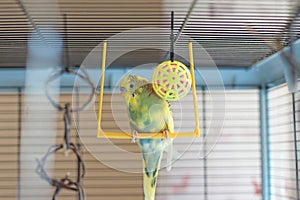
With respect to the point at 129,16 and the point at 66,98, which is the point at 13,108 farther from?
the point at 129,16

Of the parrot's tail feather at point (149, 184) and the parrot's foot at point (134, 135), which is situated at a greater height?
the parrot's foot at point (134, 135)

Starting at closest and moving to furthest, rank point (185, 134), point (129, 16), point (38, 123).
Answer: point (185, 134) → point (129, 16) → point (38, 123)

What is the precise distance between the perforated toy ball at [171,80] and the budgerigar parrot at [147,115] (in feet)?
0.11

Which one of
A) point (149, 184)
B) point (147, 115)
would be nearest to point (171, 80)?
point (147, 115)

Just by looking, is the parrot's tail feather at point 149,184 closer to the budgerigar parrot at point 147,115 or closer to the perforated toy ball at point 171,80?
the budgerigar parrot at point 147,115

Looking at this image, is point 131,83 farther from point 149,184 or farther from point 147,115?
point 149,184

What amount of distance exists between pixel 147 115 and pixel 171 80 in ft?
0.29

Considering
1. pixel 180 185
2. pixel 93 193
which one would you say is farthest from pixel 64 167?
pixel 180 185

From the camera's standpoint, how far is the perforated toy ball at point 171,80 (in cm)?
82

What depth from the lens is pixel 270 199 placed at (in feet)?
4.99

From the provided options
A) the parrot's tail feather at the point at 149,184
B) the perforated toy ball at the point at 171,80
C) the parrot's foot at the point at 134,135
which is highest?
the perforated toy ball at the point at 171,80

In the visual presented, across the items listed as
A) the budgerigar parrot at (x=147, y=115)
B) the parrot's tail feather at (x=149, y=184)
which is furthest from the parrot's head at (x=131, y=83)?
the parrot's tail feather at (x=149, y=184)

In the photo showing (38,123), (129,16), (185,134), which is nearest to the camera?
(185,134)

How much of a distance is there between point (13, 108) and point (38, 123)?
0.11 metres
